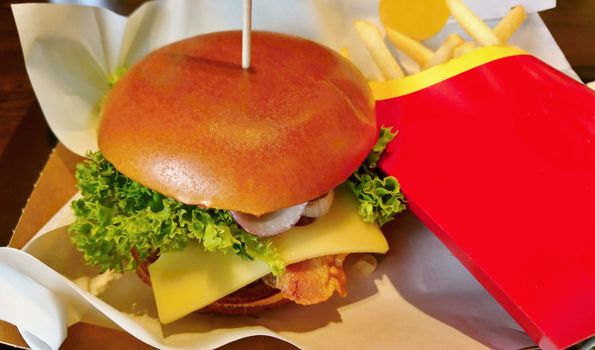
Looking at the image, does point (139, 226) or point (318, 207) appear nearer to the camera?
point (139, 226)

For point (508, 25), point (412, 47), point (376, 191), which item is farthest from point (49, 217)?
point (508, 25)

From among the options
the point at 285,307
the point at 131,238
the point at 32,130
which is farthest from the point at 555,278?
the point at 32,130

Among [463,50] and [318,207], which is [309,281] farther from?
[463,50]

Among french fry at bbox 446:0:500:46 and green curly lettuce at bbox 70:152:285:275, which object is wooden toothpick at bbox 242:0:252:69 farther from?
french fry at bbox 446:0:500:46

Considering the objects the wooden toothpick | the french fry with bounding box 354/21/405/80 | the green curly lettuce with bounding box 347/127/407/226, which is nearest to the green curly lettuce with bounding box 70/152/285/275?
the green curly lettuce with bounding box 347/127/407/226

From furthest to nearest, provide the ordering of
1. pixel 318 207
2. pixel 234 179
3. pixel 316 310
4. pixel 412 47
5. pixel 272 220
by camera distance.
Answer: pixel 412 47 < pixel 316 310 < pixel 318 207 < pixel 272 220 < pixel 234 179

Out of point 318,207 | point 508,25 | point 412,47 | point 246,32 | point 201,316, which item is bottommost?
point 201,316

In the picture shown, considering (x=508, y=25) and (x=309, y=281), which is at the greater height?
(x=508, y=25)

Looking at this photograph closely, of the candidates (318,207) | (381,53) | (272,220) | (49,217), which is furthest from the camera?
(381,53)
